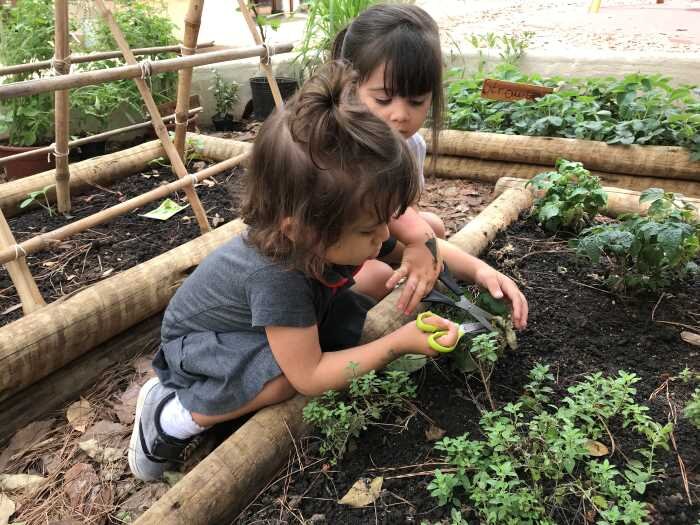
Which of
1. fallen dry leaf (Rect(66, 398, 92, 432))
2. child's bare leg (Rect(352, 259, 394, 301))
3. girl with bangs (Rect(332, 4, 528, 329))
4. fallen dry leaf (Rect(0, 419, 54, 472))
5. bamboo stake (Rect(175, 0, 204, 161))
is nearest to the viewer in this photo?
girl with bangs (Rect(332, 4, 528, 329))

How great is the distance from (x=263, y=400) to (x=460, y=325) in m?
0.65

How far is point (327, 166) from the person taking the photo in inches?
53.4

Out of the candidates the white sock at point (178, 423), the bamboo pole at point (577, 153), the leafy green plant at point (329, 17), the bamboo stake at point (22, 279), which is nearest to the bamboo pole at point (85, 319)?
the bamboo stake at point (22, 279)

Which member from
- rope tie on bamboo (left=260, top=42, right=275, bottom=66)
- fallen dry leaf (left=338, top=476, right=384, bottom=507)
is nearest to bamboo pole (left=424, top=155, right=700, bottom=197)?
rope tie on bamboo (left=260, top=42, right=275, bottom=66)

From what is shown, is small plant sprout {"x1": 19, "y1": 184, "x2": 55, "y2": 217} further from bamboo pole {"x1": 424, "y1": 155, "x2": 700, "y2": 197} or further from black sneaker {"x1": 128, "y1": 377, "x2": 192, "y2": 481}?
bamboo pole {"x1": 424, "y1": 155, "x2": 700, "y2": 197}

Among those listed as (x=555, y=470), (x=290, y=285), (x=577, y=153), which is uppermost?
(x=290, y=285)

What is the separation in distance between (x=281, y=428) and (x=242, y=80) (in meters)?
5.06

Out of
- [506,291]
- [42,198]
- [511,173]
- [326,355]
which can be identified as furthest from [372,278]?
[42,198]

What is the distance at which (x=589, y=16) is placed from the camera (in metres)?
7.18

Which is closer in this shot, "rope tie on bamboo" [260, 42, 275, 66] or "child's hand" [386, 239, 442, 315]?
"child's hand" [386, 239, 442, 315]

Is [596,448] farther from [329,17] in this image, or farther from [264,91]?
[264,91]

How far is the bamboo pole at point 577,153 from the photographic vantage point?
3.45 metres

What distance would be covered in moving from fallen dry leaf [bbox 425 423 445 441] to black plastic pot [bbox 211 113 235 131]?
15.4ft

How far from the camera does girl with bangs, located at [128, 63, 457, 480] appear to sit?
1.37m
